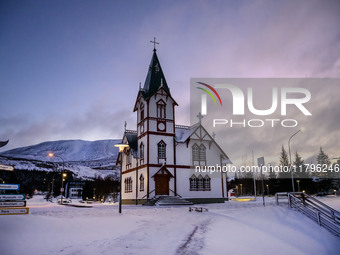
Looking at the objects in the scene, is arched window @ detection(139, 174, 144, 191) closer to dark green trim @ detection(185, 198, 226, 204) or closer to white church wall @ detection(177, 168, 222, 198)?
white church wall @ detection(177, 168, 222, 198)

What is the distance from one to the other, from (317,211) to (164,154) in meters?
22.3

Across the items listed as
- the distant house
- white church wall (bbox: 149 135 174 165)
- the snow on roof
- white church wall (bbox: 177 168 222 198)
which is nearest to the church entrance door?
white church wall (bbox: 177 168 222 198)

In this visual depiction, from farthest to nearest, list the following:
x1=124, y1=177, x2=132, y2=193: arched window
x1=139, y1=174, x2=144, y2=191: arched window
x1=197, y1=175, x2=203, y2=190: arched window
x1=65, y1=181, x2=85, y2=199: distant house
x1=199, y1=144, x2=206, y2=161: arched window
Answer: x1=65, y1=181, x2=85, y2=199: distant house
x1=124, y1=177, x2=132, y2=193: arched window
x1=199, y1=144, x2=206, y2=161: arched window
x1=197, y1=175, x2=203, y2=190: arched window
x1=139, y1=174, x2=144, y2=191: arched window

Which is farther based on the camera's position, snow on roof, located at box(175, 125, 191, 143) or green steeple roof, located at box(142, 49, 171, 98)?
green steeple roof, located at box(142, 49, 171, 98)

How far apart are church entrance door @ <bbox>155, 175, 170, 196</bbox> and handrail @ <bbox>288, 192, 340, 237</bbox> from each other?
19.3m

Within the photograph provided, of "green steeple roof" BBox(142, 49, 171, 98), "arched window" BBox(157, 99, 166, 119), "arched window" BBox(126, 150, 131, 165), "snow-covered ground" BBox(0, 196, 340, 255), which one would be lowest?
"snow-covered ground" BBox(0, 196, 340, 255)

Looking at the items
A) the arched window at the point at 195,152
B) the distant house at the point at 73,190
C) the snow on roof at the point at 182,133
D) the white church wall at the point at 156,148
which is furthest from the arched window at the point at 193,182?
the distant house at the point at 73,190

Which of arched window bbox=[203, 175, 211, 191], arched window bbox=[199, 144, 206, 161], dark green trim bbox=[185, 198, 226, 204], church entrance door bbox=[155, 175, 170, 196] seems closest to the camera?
church entrance door bbox=[155, 175, 170, 196]

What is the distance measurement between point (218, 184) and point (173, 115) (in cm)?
1166

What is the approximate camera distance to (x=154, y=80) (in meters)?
39.5

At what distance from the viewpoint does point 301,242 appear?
12492mm

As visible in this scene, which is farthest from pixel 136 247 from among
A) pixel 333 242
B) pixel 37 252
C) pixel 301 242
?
pixel 333 242

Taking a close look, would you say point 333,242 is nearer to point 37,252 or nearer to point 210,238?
point 210,238

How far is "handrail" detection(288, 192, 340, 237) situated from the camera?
15.1 metres
